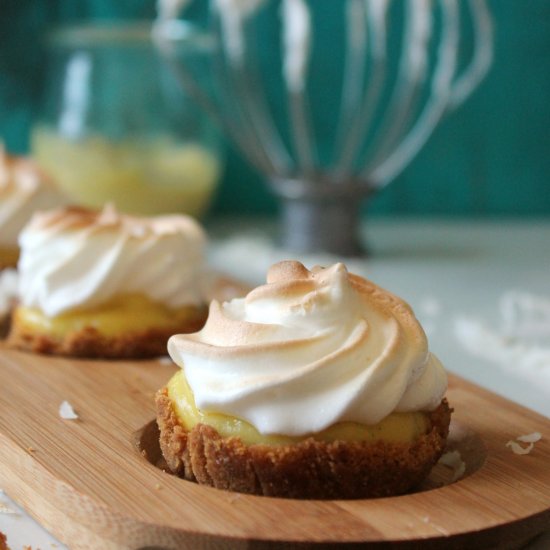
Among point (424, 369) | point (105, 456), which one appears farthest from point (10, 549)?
point (424, 369)

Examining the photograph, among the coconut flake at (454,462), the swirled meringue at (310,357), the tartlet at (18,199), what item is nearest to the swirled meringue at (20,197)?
the tartlet at (18,199)

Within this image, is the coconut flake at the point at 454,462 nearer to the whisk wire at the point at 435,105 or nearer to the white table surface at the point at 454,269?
the white table surface at the point at 454,269

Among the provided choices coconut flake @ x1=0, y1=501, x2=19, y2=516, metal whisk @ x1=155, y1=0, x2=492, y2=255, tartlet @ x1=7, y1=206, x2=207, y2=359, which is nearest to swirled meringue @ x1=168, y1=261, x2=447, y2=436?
coconut flake @ x1=0, y1=501, x2=19, y2=516

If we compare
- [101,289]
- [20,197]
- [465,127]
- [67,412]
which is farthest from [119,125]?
[67,412]

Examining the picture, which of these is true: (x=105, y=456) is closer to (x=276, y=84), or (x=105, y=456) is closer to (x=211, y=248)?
(x=211, y=248)

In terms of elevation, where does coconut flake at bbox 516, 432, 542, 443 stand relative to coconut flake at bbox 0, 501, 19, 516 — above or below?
above

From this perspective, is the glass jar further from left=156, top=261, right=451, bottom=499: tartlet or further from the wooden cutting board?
left=156, top=261, right=451, bottom=499: tartlet

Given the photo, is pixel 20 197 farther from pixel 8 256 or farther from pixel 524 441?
pixel 524 441
